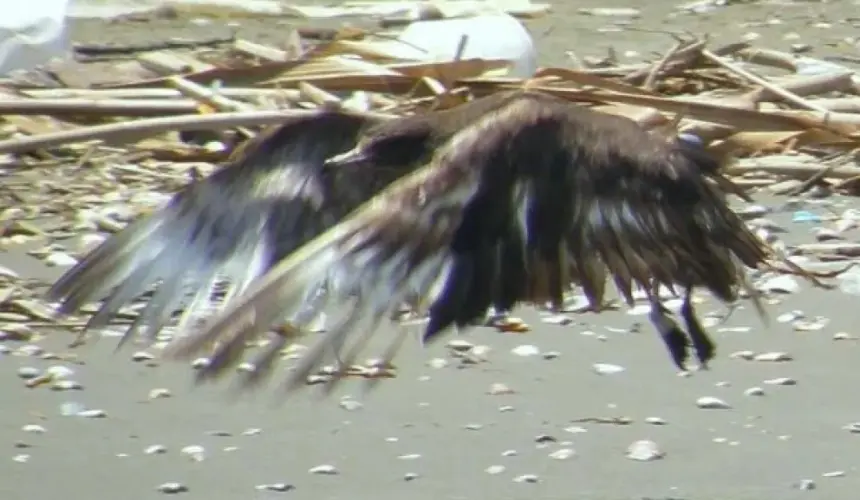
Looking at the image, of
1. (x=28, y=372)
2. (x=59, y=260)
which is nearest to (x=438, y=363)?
(x=28, y=372)

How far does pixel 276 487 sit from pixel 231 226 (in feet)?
1.65

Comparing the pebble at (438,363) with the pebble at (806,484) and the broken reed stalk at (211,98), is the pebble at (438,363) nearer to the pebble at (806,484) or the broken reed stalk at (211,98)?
the pebble at (806,484)

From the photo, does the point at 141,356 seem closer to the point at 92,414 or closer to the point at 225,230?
the point at 92,414

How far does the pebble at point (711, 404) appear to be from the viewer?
4.15 meters

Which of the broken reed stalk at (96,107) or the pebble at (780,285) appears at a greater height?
the broken reed stalk at (96,107)

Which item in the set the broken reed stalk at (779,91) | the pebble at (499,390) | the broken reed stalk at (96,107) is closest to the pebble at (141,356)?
the pebble at (499,390)

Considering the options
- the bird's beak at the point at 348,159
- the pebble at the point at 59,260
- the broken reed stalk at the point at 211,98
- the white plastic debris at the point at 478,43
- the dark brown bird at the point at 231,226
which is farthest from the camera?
the white plastic debris at the point at 478,43

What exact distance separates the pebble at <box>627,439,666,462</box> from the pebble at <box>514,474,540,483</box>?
21 centimetres

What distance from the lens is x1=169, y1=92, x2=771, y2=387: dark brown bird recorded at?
2.89 meters

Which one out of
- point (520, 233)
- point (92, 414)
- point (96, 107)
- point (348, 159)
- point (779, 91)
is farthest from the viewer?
point (779, 91)

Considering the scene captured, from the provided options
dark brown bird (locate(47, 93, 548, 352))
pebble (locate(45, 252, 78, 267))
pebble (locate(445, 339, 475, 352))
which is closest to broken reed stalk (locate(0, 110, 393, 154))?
pebble (locate(45, 252, 78, 267))

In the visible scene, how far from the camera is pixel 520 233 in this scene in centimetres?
318

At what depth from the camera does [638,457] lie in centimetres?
382

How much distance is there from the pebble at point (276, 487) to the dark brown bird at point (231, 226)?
0.36 metres
